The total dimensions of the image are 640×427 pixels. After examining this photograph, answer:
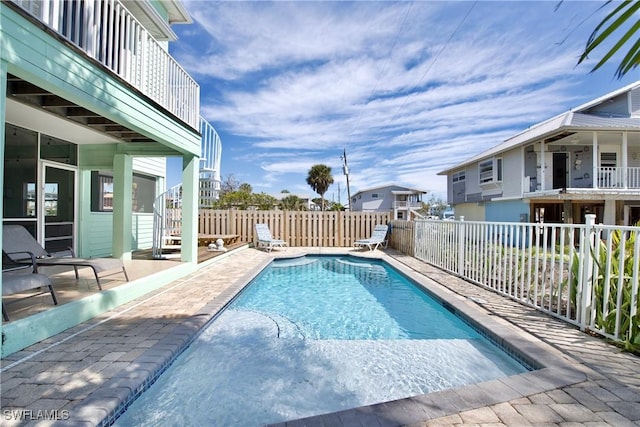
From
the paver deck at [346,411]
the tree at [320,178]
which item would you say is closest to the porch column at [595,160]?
the paver deck at [346,411]

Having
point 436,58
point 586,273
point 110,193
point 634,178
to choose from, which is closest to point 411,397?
point 586,273

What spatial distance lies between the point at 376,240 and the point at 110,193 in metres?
8.91

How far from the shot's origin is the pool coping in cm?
206

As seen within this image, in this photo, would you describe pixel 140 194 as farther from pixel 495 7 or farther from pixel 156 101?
pixel 495 7

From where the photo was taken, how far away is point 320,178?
39.8 m

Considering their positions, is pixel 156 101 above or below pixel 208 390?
above

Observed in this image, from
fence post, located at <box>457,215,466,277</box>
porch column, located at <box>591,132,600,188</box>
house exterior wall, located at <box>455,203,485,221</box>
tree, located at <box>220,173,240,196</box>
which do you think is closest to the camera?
fence post, located at <box>457,215,466,277</box>

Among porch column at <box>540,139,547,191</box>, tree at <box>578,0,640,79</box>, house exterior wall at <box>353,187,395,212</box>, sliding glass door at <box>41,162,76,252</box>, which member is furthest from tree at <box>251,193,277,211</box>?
tree at <box>578,0,640,79</box>

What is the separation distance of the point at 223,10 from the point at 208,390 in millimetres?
8920

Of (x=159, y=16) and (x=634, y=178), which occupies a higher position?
(x=159, y=16)

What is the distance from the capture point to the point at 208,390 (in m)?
2.77

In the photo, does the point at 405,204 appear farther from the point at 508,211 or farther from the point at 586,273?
the point at 586,273

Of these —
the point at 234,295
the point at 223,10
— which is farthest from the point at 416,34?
the point at 234,295

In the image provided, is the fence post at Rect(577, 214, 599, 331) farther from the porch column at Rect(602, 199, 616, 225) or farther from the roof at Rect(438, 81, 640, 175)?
the porch column at Rect(602, 199, 616, 225)
